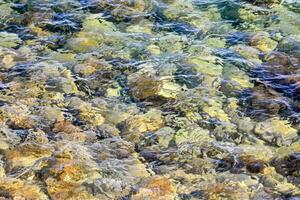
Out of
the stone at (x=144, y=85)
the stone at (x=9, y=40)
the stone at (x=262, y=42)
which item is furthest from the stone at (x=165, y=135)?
the stone at (x=9, y=40)

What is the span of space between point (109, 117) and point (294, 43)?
16.4ft

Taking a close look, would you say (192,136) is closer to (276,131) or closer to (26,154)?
(276,131)

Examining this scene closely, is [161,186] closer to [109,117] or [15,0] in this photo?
[109,117]

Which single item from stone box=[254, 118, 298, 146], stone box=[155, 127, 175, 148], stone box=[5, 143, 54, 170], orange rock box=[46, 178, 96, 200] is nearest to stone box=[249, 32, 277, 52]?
stone box=[254, 118, 298, 146]

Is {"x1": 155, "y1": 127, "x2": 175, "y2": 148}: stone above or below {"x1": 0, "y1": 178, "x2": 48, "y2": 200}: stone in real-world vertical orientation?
above

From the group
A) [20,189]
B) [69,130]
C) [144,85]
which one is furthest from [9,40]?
[20,189]

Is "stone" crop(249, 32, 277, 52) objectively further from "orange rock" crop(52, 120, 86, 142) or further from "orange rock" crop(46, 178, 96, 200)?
"orange rock" crop(46, 178, 96, 200)

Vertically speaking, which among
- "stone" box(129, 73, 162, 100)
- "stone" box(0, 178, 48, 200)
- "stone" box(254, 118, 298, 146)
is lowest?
"stone" box(0, 178, 48, 200)

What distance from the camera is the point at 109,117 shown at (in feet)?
33.8

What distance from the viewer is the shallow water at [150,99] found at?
8.84m

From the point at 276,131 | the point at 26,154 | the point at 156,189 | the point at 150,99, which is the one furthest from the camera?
the point at 150,99

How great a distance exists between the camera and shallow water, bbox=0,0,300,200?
348 inches

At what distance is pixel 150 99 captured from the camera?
10797mm

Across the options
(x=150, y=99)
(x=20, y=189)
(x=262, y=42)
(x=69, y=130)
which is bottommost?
(x=20, y=189)
